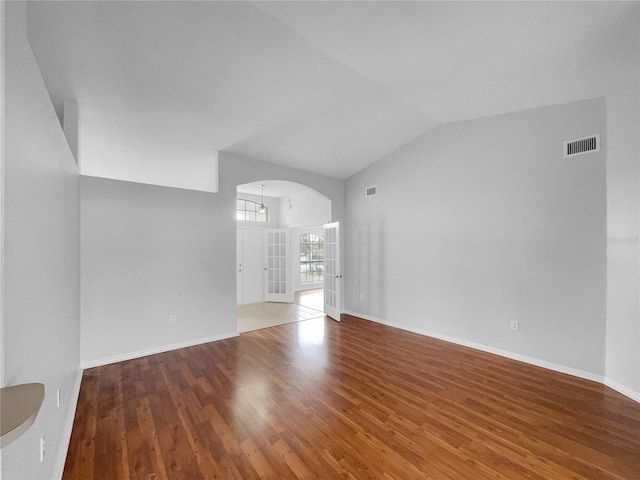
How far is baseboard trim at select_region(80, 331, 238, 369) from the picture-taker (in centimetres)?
320

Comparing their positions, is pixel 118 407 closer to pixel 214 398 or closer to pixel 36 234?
pixel 214 398

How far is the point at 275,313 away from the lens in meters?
5.77

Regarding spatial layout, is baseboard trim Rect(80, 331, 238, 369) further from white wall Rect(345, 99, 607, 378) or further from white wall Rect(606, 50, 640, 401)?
white wall Rect(606, 50, 640, 401)

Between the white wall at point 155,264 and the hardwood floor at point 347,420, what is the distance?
416 mm

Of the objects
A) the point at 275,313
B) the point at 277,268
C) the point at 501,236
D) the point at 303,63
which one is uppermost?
the point at 303,63

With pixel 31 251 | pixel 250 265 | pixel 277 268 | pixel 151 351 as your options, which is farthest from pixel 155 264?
pixel 277 268

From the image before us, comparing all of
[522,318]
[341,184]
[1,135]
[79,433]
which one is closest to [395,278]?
[522,318]

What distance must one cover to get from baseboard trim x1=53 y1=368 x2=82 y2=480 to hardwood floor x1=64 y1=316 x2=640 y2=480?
0.16ft

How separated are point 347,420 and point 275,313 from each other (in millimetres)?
3784

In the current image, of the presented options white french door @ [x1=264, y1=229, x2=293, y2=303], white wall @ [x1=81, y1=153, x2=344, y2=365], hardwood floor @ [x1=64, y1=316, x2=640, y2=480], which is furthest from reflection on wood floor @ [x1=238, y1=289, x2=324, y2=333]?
hardwood floor @ [x1=64, y1=316, x2=640, y2=480]

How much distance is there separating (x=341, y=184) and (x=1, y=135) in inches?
208

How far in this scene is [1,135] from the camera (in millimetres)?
931

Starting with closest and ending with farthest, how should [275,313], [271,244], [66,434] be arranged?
[66,434] < [275,313] < [271,244]

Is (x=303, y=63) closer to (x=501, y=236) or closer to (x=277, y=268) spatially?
(x=501, y=236)
